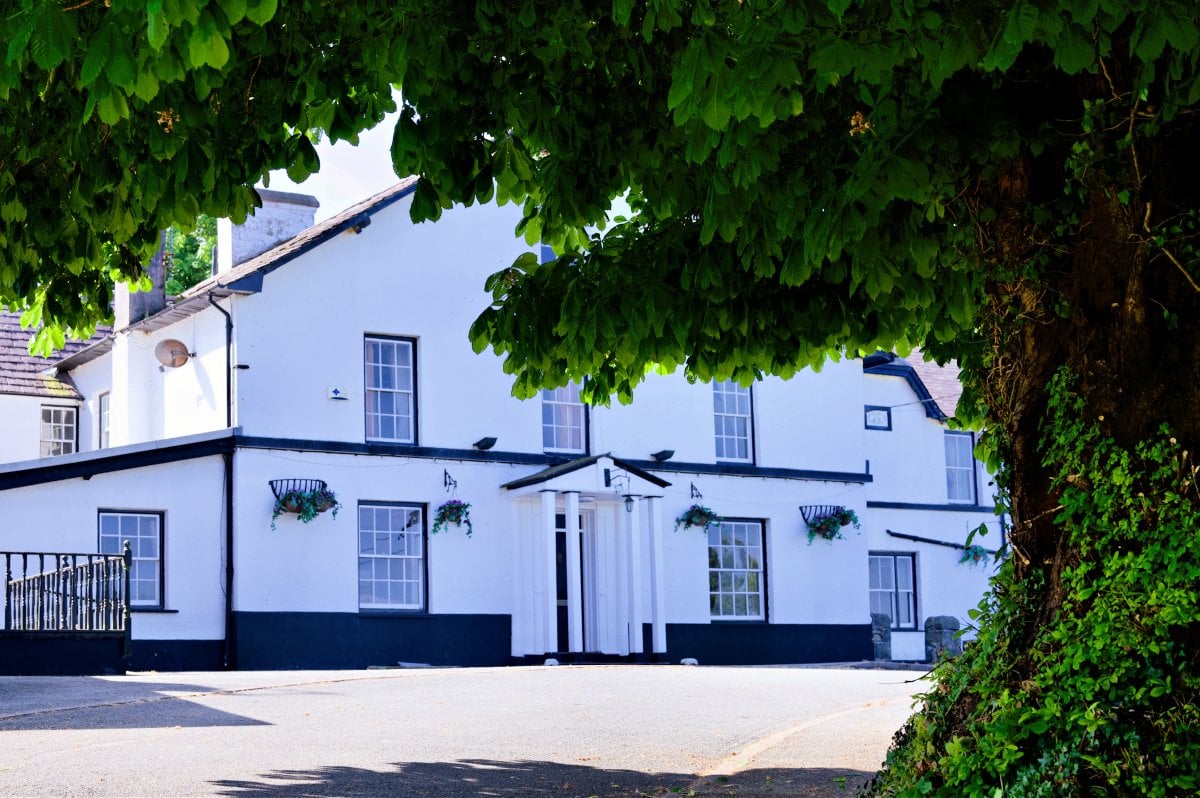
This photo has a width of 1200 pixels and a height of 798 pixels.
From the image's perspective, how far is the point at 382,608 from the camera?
2422cm

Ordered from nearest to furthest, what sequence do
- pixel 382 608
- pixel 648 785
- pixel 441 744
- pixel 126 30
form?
1. pixel 126 30
2. pixel 648 785
3. pixel 441 744
4. pixel 382 608

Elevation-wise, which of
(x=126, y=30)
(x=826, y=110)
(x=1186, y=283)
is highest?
(x=826, y=110)

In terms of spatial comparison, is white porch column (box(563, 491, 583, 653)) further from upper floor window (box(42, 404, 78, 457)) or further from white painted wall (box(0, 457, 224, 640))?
upper floor window (box(42, 404, 78, 457))

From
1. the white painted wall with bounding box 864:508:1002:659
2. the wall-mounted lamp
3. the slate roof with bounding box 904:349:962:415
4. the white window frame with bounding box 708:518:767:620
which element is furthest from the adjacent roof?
the wall-mounted lamp

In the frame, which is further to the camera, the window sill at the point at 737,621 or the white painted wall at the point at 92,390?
the white painted wall at the point at 92,390

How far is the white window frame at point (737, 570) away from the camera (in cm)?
2773

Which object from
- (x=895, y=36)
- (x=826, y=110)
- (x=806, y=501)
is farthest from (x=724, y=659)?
(x=895, y=36)

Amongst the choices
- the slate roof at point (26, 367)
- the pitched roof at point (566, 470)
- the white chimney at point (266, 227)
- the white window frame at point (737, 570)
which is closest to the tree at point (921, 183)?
the pitched roof at point (566, 470)

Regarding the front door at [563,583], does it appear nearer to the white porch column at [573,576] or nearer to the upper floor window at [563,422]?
the white porch column at [573,576]

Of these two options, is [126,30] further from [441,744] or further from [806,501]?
[806,501]

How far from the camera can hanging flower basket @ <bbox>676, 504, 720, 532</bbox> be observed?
89.2 ft

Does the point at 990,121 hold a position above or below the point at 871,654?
above

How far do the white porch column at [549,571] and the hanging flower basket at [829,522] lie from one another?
239 inches

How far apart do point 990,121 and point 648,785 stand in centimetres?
443
